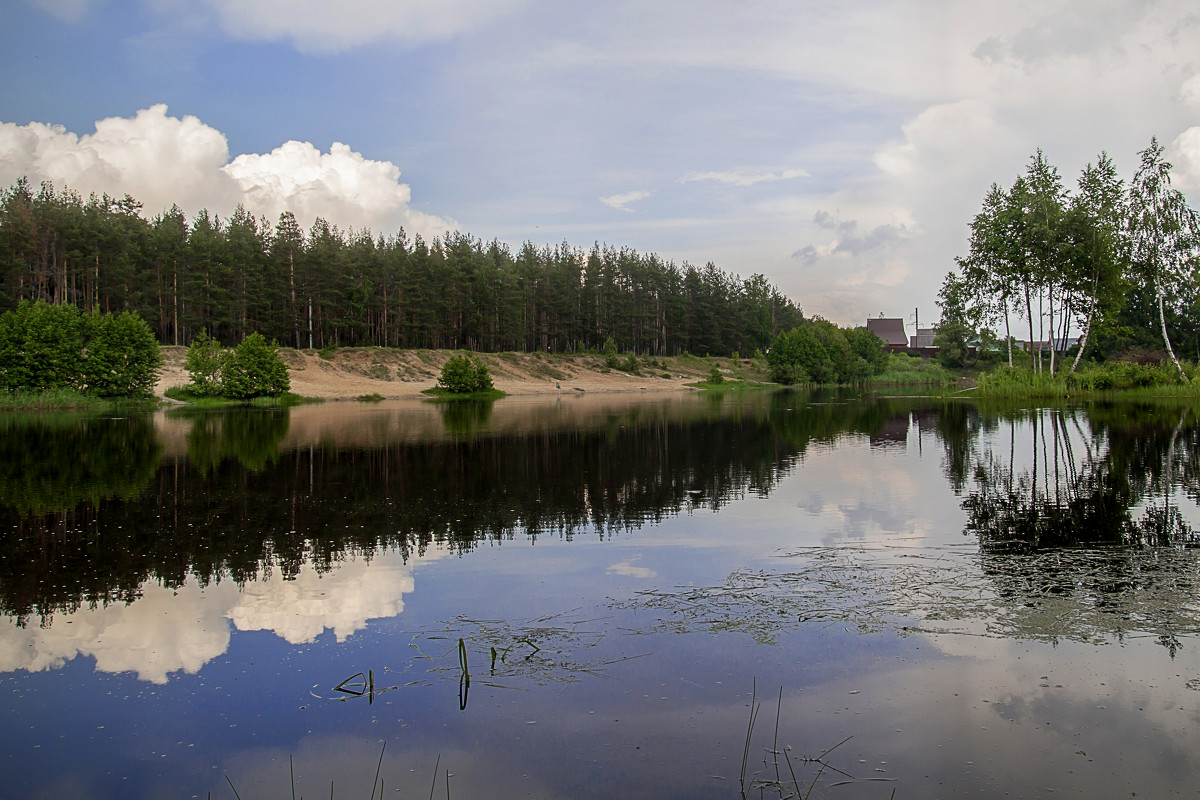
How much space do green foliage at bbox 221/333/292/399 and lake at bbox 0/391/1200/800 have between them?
39182 mm

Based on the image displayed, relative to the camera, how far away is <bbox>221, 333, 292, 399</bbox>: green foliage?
52531 mm

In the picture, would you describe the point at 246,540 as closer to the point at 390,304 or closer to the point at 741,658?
the point at 741,658

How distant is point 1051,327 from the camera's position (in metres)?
44.3

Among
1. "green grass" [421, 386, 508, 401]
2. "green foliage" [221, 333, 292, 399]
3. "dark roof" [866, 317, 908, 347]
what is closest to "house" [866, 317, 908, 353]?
"dark roof" [866, 317, 908, 347]

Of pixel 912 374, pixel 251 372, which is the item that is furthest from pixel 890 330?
pixel 251 372

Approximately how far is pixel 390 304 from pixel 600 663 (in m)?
83.8

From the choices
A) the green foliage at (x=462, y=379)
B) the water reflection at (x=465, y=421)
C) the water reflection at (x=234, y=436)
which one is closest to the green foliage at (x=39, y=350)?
the water reflection at (x=234, y=436)

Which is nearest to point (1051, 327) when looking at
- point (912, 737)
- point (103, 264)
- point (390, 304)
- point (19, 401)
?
point (912, 737)

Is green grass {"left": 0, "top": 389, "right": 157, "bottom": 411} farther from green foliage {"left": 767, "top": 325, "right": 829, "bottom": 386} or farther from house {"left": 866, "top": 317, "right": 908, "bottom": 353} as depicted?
house {"left": 866, "top": 317, "right": 908, "bottom": 353}

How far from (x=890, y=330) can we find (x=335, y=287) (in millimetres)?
101283

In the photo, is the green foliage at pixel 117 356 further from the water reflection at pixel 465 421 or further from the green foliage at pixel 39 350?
the water reflection at pixel 465 421

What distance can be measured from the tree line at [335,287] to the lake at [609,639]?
64.2 meters

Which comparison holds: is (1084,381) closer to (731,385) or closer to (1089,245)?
(1089,245)

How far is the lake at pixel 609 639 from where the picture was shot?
4.76 metres
